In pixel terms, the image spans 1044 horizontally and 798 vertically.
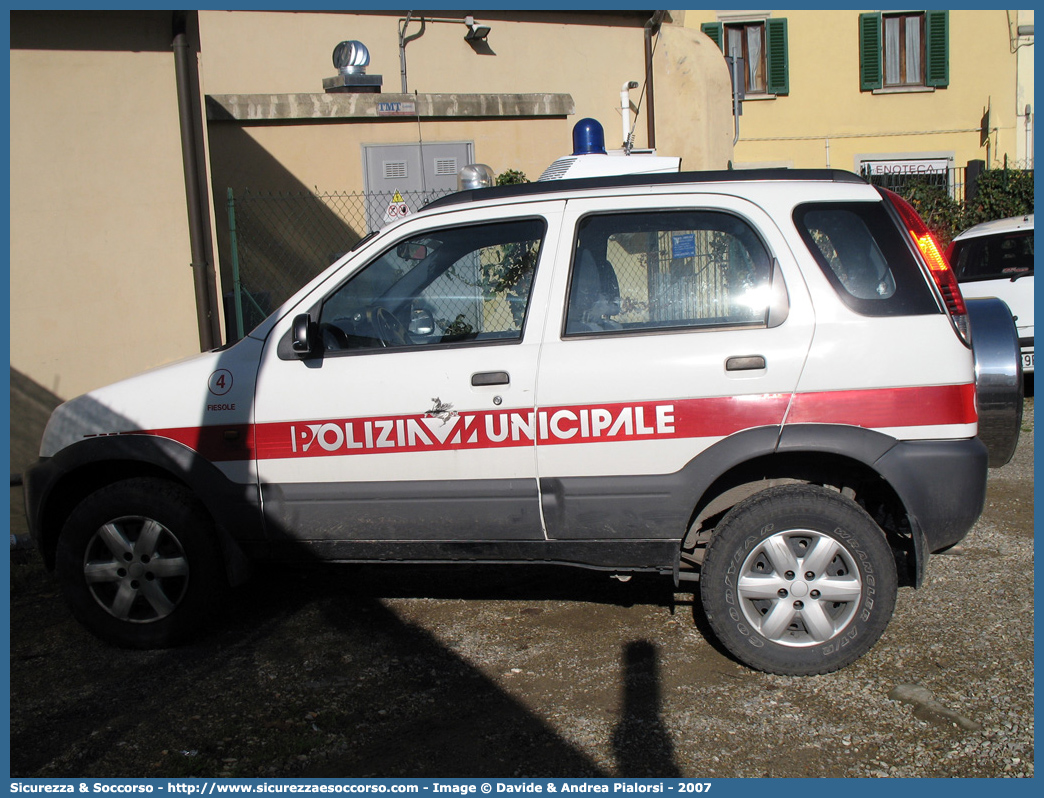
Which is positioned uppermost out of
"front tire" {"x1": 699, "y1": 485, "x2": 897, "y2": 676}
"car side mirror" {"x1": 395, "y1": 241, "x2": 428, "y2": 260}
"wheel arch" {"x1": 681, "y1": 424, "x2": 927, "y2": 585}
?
"car side mirror" {"x1": 395, "y1": 241, "x2": 428, "y2": 260}

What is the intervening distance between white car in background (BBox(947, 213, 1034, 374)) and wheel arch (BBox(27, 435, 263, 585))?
7.98 m

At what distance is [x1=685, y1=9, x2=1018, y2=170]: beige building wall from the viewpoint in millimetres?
20141

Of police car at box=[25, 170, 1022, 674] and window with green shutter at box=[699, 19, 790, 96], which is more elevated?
window with green shutter at box=[699, 19, 790, 96]

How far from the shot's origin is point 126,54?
275 inches

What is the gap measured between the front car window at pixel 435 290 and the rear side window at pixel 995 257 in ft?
24.3

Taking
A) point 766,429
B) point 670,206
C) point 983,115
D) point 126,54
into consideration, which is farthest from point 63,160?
point 983,115

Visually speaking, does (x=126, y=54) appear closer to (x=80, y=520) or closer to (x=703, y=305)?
(x=80, y=520)

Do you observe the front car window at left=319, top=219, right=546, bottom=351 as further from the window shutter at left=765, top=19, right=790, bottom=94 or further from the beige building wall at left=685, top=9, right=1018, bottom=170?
the window shutter at left=765, top=19, right=790, bottom=94

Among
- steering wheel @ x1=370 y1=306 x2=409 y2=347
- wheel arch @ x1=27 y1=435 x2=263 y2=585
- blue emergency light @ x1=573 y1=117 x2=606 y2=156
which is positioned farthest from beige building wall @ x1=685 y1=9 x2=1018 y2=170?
wheel arch @ x1=27 y1=435 x2=263 y2=585

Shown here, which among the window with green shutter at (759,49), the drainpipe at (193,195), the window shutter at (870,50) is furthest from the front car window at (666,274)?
the window shutter at (870,50)

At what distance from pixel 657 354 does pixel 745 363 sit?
1.08 feet

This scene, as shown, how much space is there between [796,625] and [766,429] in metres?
0.78

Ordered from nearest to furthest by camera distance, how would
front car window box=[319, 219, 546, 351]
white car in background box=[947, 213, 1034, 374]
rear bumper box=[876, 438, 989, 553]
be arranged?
rear bumper box=[876, 438, 989, 553]
front car window box=[319, 219, 546, 351]
white car in background box=[947, 213, 1034, 374]

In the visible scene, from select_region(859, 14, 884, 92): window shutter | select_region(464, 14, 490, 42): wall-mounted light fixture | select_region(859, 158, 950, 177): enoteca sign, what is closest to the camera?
select_region(464, 14, 490, 42): wall-mounted light fixture
